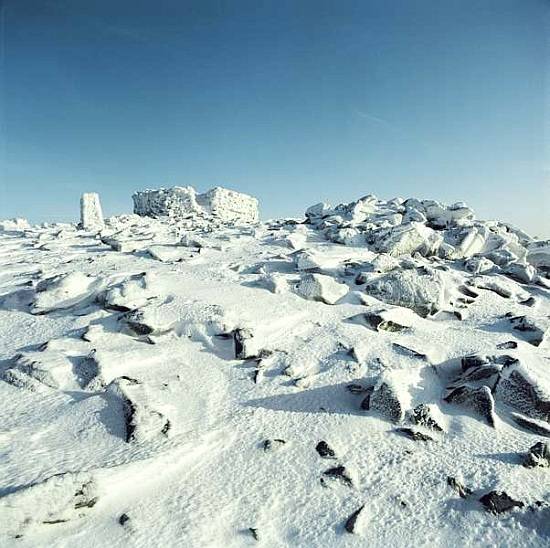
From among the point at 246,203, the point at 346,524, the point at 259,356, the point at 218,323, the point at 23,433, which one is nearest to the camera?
the point at 346,524

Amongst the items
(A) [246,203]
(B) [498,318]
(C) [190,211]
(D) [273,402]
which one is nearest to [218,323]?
(D) [273,402]

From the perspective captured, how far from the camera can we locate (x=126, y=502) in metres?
1.97

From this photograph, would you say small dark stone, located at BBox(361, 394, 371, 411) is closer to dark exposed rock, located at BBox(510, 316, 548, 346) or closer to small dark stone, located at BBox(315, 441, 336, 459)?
small dark stone, located at BBox(315, 441, 336, 459)

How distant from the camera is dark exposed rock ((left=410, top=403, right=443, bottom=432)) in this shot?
2541mm

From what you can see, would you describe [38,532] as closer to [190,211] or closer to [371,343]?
[371,343]

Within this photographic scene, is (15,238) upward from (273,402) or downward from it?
upward

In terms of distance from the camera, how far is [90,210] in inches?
477

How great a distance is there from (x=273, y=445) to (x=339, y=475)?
16.8 inches

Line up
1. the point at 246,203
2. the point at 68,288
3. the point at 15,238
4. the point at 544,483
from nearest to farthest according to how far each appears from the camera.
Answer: the point at 544,483 → the point at 68,288 → the point at 15,238 → the point at 246,203

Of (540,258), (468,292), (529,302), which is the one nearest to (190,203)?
(540,258)

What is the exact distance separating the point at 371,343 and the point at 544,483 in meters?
1.58

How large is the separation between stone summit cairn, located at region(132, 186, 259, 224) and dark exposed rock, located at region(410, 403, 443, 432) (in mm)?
15074

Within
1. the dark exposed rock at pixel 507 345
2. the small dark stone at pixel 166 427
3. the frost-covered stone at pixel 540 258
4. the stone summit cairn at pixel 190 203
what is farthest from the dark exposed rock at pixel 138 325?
the stone summit cairn at pixel 190 203

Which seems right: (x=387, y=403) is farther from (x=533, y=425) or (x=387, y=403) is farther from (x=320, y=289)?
(x=320, y=289)
